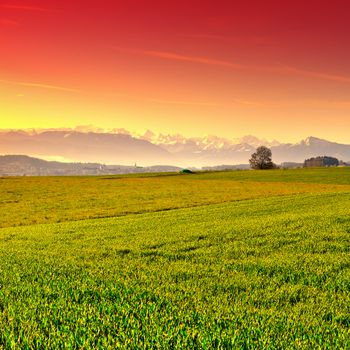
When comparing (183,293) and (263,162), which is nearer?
(183,293)

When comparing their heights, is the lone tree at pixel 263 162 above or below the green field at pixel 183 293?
above

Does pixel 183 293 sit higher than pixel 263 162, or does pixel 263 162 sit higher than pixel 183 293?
pixel 263 162

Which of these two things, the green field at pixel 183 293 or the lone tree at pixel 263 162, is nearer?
the green field at pixel 183 293

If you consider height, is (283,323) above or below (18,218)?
above

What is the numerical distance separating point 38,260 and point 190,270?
4797 millimetres

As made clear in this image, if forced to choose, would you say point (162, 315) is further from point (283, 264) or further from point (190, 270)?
point (283, 264)

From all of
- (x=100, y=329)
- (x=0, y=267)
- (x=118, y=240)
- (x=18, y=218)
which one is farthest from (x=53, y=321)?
(x=18, y=218)

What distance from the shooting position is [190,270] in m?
9.02

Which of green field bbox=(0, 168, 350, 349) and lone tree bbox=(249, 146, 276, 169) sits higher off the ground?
lone tree bbox=(249, 146, 276, 169)

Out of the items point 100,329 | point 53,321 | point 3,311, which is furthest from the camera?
point 3,311

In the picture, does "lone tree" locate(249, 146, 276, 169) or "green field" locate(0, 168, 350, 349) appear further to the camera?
"lone tree" locate(249, 146, 276, 169)

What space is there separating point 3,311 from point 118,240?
863 cm

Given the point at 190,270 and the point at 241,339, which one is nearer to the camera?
the point at 241,339

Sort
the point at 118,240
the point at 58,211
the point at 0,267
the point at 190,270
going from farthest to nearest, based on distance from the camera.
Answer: the point at 58,211 → the point at 118,240 → the point at 0,267 → the point at 190,270
